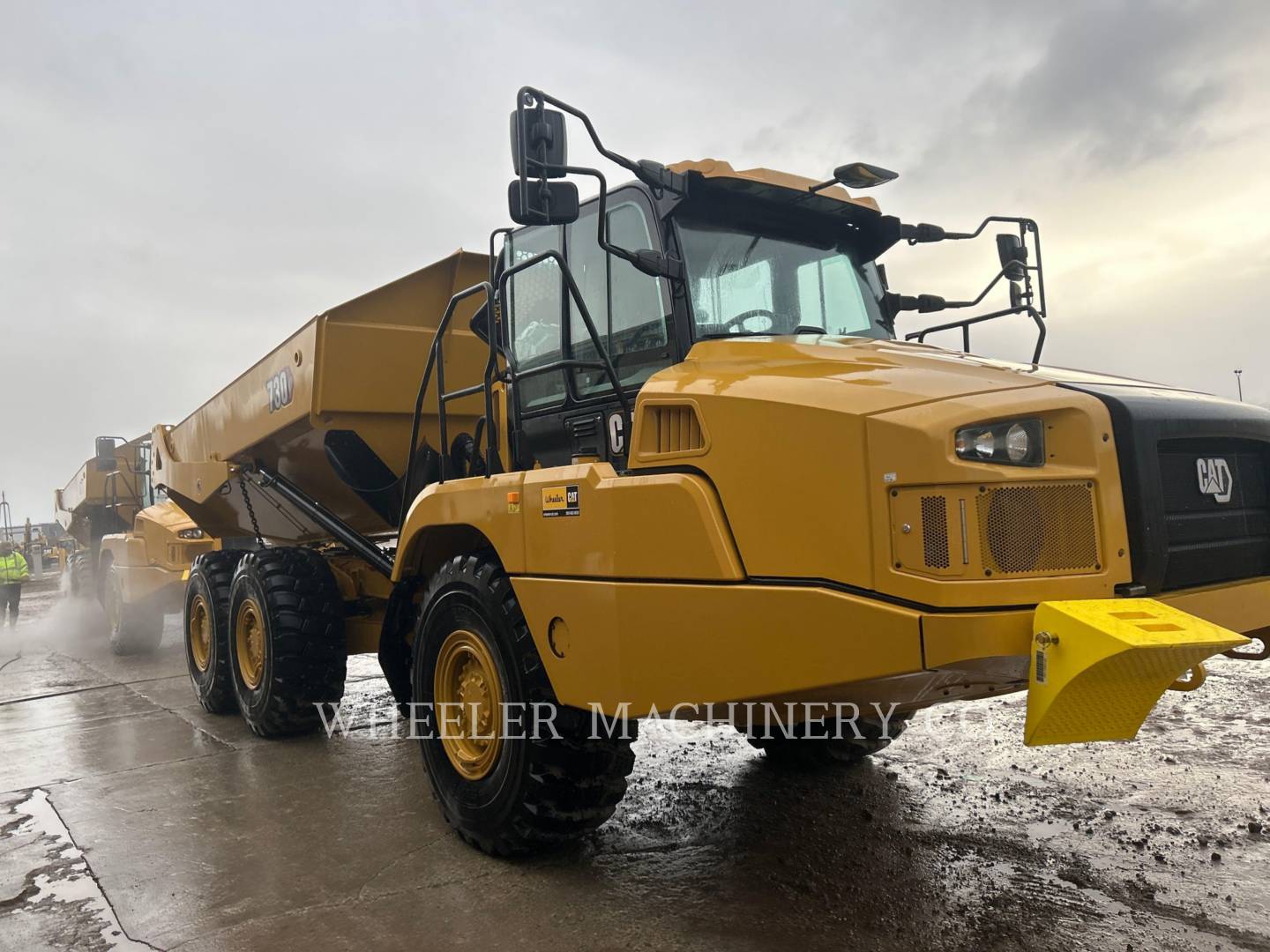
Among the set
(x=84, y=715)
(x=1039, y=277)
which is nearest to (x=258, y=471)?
(x=84, y=715)

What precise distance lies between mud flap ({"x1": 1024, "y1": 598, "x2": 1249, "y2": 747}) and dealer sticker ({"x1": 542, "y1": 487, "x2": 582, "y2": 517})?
61.5 inches

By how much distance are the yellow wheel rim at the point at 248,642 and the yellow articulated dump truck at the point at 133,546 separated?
10.9ft

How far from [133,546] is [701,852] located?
32.6ft

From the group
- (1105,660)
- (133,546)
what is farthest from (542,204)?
(133,546)

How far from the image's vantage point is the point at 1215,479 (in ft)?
10.2

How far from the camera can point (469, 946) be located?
3.22m

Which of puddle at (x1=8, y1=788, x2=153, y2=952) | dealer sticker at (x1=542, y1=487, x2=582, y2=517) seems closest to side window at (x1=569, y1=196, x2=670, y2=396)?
dealer sticker at (x1=542, y1=487, x2=582, y2=517)

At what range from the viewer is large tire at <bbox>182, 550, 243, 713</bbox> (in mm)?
7047

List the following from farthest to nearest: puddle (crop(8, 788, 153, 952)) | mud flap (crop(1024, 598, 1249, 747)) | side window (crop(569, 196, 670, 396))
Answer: side window (crop(569, 196, 670, 396))
puddle (crop(8, 788, 153, 952))
mud flap (crop(1024, 598, 1249, 747))

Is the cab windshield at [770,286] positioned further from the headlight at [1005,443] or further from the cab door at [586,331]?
the headlight at [1005,443]

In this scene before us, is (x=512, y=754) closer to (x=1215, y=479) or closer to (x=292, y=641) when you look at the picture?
(x=1215, y=479)

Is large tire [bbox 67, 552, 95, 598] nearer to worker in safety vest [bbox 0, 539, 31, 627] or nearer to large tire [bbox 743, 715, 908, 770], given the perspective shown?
worker in safety vest [bbox 0, 539, 31, 627]

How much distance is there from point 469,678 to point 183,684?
19.9ft

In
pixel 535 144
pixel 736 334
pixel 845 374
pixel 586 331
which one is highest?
pixel 535 144
